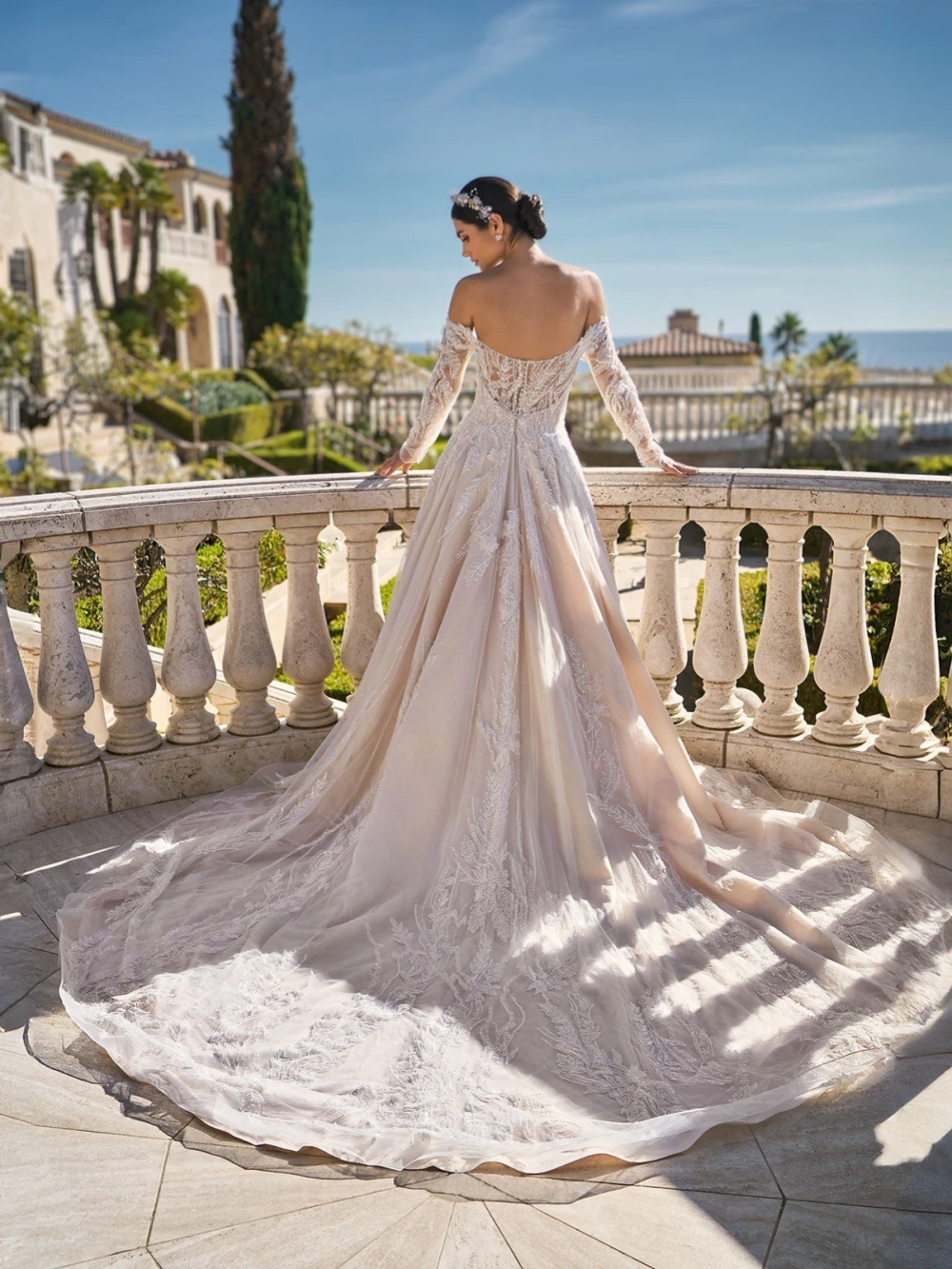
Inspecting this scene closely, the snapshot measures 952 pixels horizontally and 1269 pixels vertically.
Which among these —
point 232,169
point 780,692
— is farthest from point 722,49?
point 780,692

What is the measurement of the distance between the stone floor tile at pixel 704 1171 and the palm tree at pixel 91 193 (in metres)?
36.1

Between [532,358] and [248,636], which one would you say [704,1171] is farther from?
[248,636]

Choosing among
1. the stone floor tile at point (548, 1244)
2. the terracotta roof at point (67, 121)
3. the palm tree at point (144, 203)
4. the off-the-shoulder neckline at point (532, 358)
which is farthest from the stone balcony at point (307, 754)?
the palm tree at point (144, 203)

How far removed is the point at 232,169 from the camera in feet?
108

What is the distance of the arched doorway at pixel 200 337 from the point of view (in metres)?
42.6

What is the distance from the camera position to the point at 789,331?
60.2 m

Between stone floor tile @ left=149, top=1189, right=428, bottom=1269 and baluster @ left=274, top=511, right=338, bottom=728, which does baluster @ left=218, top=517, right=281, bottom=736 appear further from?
stone floor tile @ left=149, top=1189, right=428, bottom=1269

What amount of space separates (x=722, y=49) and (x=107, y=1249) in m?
91.2

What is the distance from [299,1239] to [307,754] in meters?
2.17

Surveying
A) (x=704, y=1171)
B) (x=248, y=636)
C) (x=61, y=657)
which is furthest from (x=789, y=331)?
(x=704, y=1171)

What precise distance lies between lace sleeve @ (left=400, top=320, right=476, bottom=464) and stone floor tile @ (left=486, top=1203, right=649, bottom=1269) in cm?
199

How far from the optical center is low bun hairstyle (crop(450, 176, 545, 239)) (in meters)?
3.15

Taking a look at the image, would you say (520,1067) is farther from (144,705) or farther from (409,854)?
(144,705)

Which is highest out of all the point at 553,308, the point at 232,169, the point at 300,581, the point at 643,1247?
the point at 232,169
